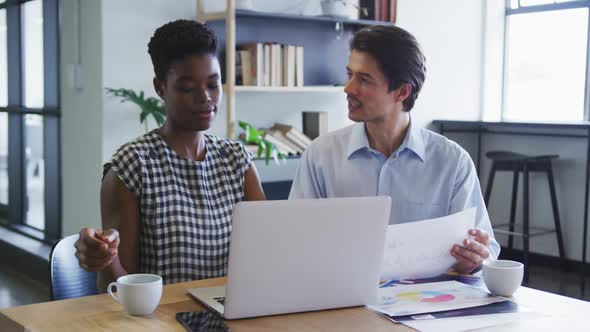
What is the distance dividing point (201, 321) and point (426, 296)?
0.47 meters

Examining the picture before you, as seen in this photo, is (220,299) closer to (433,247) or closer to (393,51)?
(433,247)

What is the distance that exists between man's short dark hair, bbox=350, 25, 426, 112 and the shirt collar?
14 cm

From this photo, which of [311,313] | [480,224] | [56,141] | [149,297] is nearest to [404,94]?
[480,224]

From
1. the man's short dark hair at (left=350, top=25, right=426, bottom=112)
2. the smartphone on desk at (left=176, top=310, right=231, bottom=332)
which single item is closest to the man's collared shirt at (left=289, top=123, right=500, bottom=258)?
the man's short dark hair at (left=350, top=25, right=426, bottom=112)

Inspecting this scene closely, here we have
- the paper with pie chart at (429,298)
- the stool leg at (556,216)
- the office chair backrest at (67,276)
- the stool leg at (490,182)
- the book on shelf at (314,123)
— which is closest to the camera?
the paper with pie chart at (429,298)

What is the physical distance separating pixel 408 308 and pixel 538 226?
4.12 meters

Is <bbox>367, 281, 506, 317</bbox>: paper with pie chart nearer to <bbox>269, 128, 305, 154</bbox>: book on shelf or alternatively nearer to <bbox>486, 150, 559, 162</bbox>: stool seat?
<bbox>269, 128, 305, 154</bbox>: book on shelf

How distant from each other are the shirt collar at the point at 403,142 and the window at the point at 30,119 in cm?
289

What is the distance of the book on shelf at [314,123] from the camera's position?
4.36 m

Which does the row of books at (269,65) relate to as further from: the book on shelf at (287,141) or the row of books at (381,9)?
the row of books at (381,9)

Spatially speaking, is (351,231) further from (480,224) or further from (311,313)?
(480,224)

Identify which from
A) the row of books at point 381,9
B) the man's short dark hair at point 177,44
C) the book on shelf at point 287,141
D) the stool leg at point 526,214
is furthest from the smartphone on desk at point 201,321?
the stool leg at point 526,214

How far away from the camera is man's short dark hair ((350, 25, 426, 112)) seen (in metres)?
1.99

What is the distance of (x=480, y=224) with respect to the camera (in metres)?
1.98
